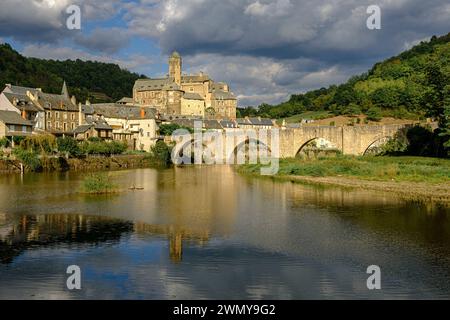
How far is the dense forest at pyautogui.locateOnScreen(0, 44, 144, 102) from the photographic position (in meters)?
99.1

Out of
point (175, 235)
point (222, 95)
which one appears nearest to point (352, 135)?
point (175, 235)

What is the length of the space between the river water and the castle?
295 ft

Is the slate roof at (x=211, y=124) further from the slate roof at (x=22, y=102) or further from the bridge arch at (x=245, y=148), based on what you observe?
the slate roof at (x=22, y=102)

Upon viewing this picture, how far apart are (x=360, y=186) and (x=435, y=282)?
22453mm

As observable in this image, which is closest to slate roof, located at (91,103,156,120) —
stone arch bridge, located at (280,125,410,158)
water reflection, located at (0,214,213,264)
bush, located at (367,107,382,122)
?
stone arch bridge, located at (280,125,410,158)

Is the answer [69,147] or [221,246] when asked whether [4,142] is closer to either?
[69,147]

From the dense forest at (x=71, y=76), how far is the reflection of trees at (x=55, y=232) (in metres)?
70.7

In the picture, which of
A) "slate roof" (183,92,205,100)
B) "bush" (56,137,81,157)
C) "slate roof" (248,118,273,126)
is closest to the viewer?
"bush" (56,137,81,157)

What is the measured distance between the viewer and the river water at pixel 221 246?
12.7 meters

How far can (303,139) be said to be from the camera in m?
60.0

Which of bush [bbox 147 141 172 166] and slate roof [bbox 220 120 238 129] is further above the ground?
slate roof [bbox 220 120 238 129]

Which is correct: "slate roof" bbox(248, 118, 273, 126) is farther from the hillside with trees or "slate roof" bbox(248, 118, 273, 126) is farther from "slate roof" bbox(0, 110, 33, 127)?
"slate roof" bbox(0, 110, 33, 127)
